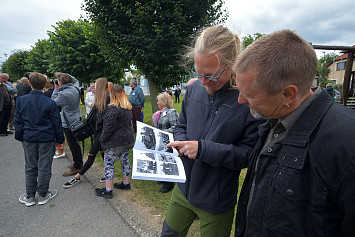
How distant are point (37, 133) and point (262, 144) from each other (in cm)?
340

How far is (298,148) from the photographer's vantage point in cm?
83

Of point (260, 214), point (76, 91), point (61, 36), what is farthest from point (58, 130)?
point (61, 36)

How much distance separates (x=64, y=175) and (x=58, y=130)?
1.44 m

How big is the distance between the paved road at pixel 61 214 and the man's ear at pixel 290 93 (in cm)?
261

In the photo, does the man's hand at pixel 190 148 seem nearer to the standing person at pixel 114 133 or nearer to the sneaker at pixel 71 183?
the standing person at pixel 114 133

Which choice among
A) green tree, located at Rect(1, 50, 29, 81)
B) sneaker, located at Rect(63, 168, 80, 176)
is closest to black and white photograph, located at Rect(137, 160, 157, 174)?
sneaker, located at Rect(63, 168, 80, 176)

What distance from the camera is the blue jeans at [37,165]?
10.9 feet

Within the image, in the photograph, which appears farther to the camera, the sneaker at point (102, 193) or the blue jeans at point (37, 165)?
the sneaker at point (102, 193)

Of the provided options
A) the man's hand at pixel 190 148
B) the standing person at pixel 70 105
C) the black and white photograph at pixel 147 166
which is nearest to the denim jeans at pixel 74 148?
the standing person at pixel 70 105

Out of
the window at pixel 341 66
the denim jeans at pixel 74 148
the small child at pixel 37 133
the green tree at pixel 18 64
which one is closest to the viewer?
the small child at pixel 37 133

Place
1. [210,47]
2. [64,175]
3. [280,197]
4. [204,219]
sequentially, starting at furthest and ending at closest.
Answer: [64,175], [204,219], [210,47], [280,197]

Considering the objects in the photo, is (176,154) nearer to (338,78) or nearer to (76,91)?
(76,91)

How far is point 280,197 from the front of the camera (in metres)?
0.85

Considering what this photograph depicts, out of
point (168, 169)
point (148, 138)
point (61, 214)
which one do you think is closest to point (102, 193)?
point (61, 214)
